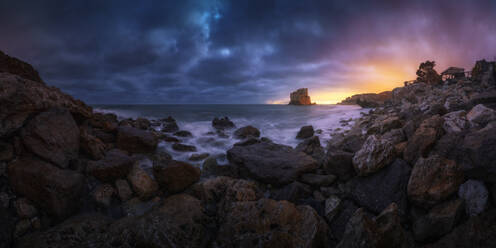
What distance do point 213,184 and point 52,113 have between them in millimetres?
4319

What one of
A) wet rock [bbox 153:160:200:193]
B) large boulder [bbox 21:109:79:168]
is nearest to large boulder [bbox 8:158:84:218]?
large boulder [bbox 21:109:79:168]

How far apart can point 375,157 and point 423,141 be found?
105cm

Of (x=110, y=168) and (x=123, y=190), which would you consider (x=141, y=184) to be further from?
(x=110, y=168)

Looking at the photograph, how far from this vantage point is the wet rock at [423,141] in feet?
12.1

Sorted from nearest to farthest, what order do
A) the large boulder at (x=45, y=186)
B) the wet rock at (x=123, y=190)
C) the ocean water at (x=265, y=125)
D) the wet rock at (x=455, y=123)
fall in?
the large boulder at (x=45, y=186)
the wet rock at (x=455, y=123)
the wet rock at (x=123, y=190)
the ocean water at (x=265, y=125)

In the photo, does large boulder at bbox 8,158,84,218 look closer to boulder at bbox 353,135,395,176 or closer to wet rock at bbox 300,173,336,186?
wet rock at bbox 300,173,336,186

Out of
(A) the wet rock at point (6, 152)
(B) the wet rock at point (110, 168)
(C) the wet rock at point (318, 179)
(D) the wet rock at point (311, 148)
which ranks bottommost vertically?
(C) the wet rock at point (318, 179)

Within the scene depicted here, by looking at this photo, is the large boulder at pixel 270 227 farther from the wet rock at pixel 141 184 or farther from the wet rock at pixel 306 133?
the wet rock at pixel 306 133

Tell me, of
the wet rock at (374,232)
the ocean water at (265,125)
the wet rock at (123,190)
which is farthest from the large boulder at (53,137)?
the wet rock at (374,232)

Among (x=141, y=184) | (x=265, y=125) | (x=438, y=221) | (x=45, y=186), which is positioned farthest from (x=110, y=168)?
(x=265, y=125)

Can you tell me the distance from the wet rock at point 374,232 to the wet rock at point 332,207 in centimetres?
135

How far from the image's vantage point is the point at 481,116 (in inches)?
150

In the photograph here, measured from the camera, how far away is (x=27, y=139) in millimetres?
3641

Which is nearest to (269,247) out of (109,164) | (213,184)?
(213,184)
